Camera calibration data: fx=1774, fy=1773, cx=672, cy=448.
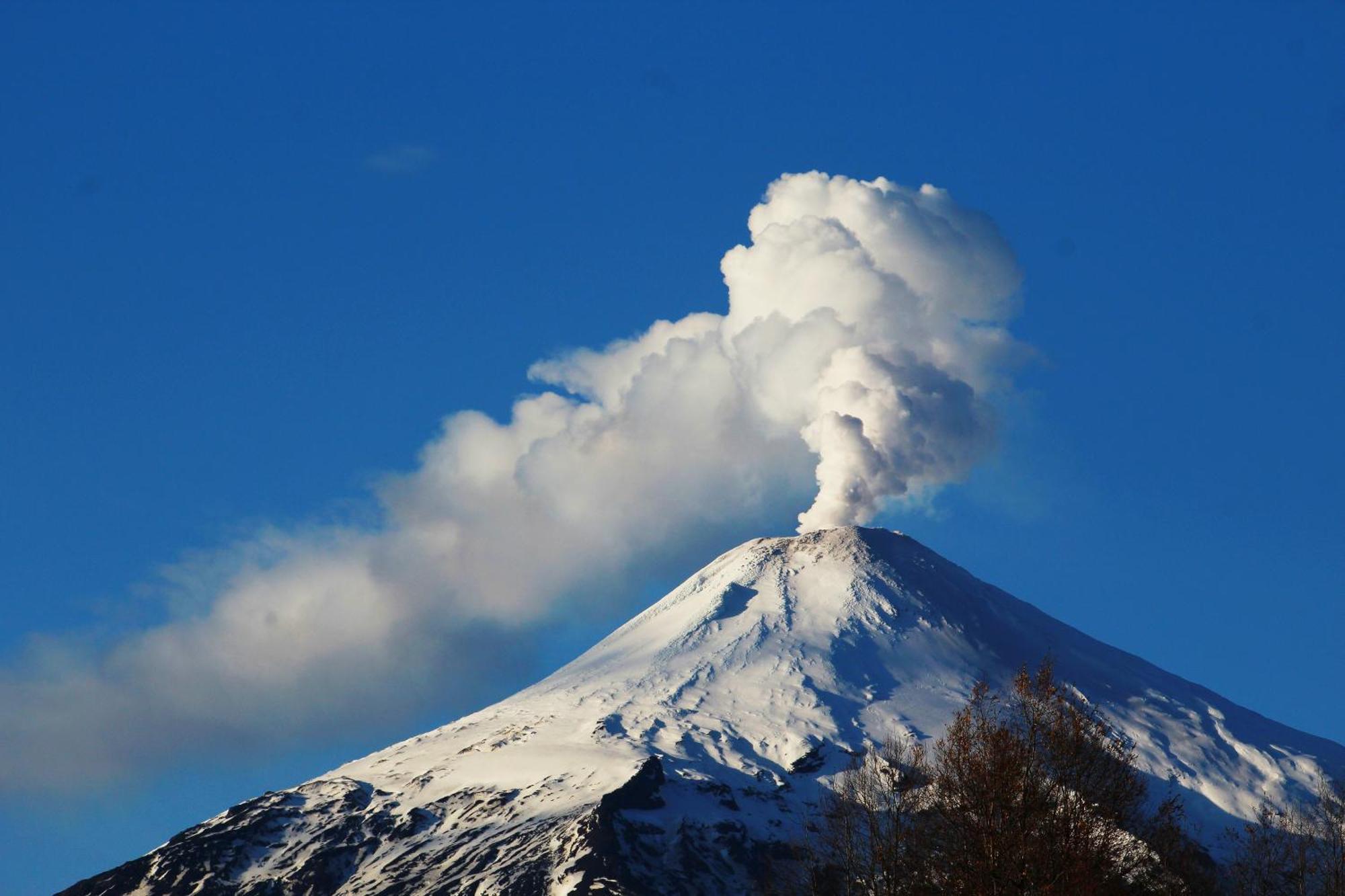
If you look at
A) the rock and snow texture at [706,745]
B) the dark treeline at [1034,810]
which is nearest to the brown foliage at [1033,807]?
the dark treeline at [1034,810]

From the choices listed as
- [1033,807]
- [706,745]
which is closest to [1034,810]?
[1033,807]

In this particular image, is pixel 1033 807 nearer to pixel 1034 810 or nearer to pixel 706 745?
pixel 1034 810

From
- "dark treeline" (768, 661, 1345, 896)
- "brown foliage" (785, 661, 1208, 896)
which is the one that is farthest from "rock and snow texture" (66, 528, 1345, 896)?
"brown foliage" (785, 661, 1208, 896)

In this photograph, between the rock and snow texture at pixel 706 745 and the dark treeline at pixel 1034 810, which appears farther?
the rock and snow texture at pixel 706 745

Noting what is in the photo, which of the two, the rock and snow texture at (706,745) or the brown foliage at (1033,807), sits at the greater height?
the rock and snow texture at (706,745)

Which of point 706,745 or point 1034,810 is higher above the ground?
point 706,745

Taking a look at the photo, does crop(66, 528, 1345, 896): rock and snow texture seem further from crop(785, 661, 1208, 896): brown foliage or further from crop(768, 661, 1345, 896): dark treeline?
crop(785, 661, 1208, 896): brown foliage

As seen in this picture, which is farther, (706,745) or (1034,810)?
(706,745)

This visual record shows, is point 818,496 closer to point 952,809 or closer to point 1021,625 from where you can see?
point 1021,625

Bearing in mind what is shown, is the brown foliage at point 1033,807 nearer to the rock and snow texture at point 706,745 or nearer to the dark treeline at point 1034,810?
the dark treeline at point 1034,810
